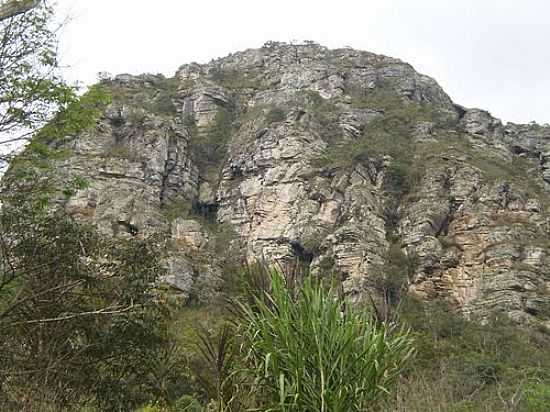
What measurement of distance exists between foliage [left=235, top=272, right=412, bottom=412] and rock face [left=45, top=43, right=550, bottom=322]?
22.2 meters

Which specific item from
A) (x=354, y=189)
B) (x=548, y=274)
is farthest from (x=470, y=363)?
(x=354, y=189)

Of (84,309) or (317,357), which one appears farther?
(84,309)

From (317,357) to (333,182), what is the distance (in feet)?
118

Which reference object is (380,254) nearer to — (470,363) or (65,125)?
(470,363)

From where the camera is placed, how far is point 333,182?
41.9 metres

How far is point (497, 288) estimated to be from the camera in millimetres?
33656

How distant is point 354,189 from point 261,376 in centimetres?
3448

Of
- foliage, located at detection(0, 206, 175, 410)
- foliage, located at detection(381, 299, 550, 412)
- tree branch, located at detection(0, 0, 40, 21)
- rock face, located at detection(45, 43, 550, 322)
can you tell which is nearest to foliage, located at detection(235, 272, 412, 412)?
tree branch, located at detection(0, 0, 40, 21)

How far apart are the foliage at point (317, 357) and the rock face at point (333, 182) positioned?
22.2 meters

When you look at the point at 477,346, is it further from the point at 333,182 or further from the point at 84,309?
the point at 84,309

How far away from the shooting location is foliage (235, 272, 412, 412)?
6.12 m

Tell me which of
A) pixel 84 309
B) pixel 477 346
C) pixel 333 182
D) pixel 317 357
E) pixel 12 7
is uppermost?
pixel 333 182

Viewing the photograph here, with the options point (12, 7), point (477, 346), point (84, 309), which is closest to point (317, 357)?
point (12, 7)

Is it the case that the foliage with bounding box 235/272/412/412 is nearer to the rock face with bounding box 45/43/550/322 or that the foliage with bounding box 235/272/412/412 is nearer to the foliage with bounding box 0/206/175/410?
the foliage with bounding box 0/206/175/410
